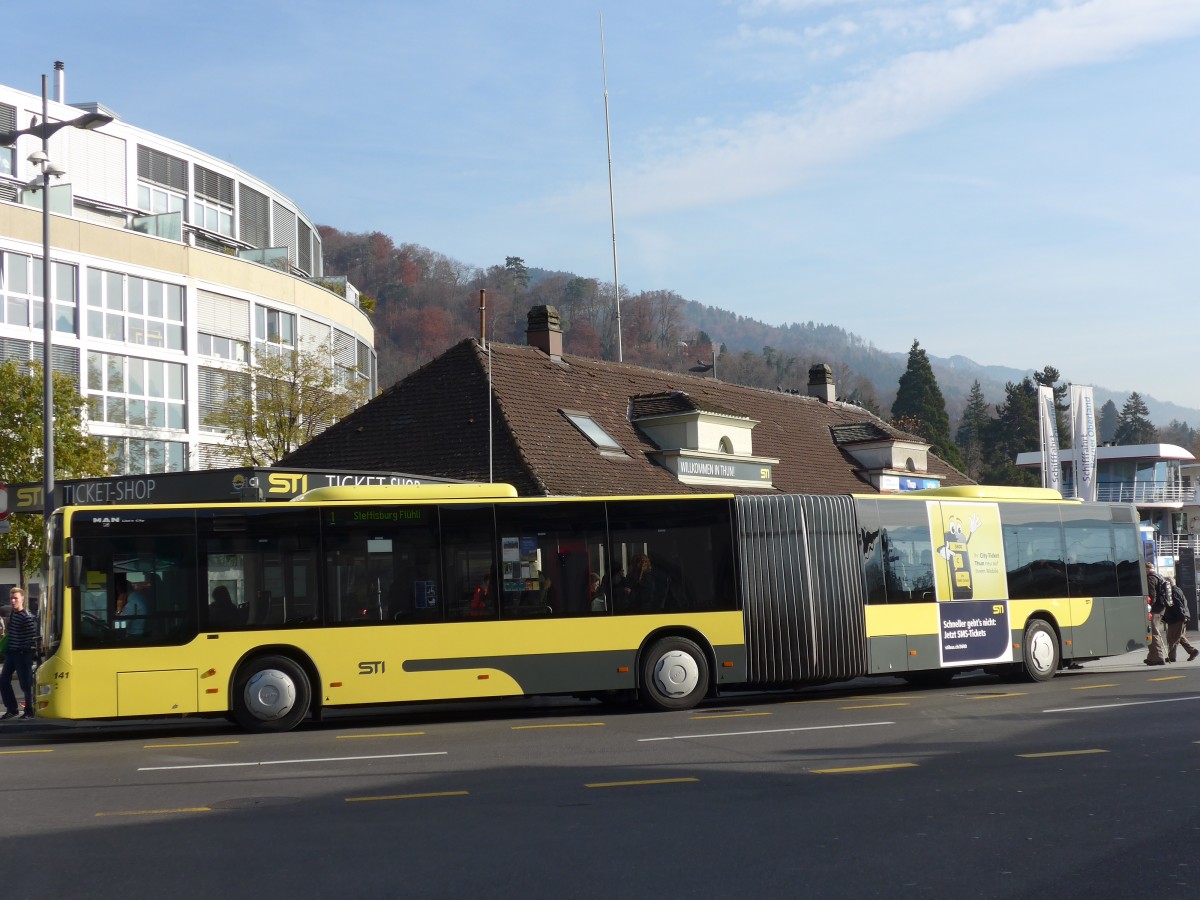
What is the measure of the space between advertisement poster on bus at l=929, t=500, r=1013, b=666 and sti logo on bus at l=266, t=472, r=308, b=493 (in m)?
10.0

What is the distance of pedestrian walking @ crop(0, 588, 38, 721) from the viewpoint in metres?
17.8

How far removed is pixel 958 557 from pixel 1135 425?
15579 cm

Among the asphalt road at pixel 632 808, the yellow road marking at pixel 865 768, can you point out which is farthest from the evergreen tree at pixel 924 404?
the yellow road marking at pixel 865 768

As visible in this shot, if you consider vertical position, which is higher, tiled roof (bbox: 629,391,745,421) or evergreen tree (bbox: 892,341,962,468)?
evergreen tree (bbox: 892,341,962,468)

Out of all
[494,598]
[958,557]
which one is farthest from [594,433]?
[494,598]

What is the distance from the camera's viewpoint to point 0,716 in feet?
61.9

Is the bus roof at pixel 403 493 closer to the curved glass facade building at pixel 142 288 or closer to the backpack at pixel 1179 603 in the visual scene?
the backpack at pixel 1179 603

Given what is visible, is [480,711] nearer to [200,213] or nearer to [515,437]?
[515,437]

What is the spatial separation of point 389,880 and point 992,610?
563 inches

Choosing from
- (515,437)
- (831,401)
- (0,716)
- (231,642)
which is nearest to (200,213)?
(831,401)

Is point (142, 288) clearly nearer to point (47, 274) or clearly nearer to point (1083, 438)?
point (47, 274)

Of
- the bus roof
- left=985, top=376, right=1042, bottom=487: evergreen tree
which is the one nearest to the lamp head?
the bus roof

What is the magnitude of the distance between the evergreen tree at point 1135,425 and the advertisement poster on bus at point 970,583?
14927 centimetres

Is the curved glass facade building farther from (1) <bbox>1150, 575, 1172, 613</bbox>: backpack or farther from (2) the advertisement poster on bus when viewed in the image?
(1) <bbox>1150, 575, 1172, 613</bbox>: backpack
